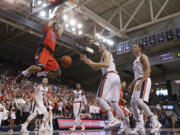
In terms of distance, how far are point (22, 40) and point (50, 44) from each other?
1643 centimetres

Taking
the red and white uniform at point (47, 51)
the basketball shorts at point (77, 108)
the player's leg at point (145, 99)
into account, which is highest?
the red and white uniform at point (47, 51)

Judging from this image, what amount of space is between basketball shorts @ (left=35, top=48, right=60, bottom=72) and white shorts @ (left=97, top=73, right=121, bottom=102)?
1.25 meters

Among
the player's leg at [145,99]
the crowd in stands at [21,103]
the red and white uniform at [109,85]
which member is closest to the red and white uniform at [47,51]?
the red and white uniform at [109,85]

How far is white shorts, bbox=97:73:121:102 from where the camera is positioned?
12.3 feet

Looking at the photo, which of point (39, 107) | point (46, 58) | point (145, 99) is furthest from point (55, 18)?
point (39, 107)

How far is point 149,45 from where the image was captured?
1673cm

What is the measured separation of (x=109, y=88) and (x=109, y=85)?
0.07 meters

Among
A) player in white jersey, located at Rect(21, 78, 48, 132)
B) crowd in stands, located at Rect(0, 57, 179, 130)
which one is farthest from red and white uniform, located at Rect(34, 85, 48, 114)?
crowd in stands, located at Rect(0, 57, 179, 130)

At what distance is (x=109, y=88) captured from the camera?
12.5 ft

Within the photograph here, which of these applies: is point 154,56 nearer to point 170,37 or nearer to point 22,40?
point 170,37

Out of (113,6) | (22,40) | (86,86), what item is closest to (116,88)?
(113,6)

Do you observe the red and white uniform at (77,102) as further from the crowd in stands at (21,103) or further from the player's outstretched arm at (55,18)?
the player's outstretched arm at (55,18)

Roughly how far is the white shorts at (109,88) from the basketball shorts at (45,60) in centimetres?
125

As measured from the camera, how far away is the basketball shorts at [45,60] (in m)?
4.10
